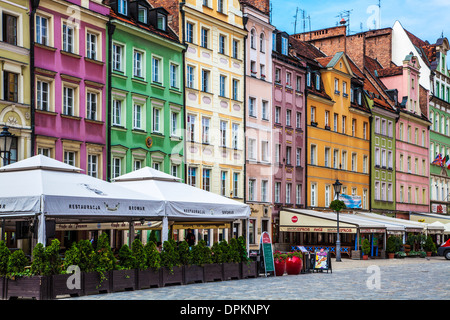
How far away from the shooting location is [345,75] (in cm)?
5647

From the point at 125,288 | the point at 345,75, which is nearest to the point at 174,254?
the point at 125,288

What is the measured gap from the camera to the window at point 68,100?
32406 millimetres

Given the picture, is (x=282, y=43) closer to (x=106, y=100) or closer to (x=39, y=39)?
(x=106, y=100)

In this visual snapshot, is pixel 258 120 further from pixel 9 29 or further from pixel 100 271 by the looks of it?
pixel 100 271

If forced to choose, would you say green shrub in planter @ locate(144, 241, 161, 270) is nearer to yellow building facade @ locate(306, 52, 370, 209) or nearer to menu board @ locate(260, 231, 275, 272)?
menu board @ locate(260, 231, 275, 272)

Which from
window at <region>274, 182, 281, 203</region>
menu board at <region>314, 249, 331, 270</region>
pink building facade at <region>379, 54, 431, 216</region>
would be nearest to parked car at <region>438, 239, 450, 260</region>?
window at <region>274, 182, 281, 203</region>

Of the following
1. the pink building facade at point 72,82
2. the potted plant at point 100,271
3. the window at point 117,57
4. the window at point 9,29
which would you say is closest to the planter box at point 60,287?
the potted plant at point 100,271

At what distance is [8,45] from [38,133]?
3545mm

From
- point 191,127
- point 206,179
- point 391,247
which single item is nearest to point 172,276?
point 191,127

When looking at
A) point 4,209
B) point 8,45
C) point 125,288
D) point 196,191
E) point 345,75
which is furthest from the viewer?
point 345,75

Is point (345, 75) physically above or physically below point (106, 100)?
above

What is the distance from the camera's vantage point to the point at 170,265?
21.5 meters

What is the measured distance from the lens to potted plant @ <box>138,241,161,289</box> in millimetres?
20345

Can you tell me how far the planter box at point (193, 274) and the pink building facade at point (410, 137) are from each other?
147 ft
